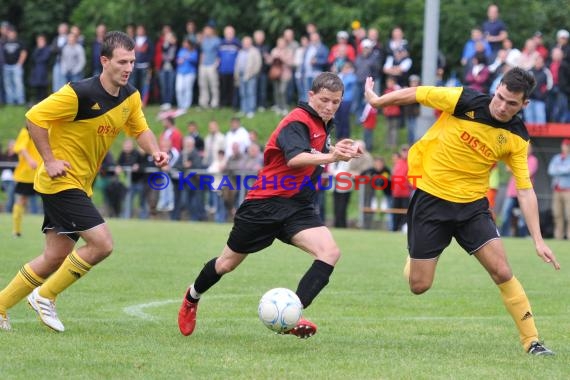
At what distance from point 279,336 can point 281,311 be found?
94cm

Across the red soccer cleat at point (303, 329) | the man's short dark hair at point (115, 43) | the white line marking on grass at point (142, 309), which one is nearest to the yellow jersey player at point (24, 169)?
the white line marking on grass at point (142, 309)

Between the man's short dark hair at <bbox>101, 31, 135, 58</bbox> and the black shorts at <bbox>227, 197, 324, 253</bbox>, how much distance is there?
1.40m

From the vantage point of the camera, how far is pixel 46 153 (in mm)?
7855

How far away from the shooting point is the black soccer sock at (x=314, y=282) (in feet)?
25.3

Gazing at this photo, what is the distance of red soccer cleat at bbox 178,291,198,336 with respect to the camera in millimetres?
8148

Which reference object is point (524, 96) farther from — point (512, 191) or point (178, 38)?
point (178, 38)

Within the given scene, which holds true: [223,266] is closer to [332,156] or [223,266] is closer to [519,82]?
[332,156]

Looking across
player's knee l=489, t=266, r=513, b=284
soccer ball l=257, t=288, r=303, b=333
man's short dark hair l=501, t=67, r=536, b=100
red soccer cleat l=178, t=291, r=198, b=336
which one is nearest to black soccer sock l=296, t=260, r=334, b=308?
soccer ball l=257, t=288, r=303, b=333

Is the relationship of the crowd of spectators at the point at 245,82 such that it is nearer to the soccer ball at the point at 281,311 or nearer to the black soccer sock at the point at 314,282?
the black soccer sock at the point at 314,282

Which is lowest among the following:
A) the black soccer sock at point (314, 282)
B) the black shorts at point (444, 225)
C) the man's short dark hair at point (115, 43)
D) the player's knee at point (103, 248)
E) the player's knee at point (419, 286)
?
the player's knee at point (419, 286)

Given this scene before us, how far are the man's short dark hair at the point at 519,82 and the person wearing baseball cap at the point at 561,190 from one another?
13.7m

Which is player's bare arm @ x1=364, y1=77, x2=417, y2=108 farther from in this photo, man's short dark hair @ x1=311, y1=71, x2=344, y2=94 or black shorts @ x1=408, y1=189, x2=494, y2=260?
black shorts @ x1=408, y1=189, x2=494, y2=260

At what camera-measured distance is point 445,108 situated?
7922 millimetres

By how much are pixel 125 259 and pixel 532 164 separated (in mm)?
9761
